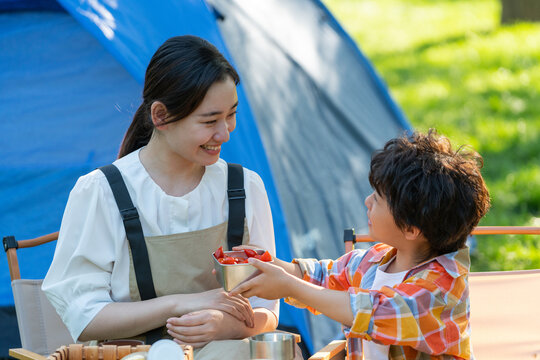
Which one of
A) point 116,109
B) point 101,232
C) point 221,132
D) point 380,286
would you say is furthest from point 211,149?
point 116,109

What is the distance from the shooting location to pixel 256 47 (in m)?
3.78

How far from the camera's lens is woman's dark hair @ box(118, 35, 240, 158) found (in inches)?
85.6

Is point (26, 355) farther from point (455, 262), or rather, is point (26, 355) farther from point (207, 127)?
point (455, 262)

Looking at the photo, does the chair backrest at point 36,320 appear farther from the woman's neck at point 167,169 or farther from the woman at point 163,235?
the woman's neck at point 167,169

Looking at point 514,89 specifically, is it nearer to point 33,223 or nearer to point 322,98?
point 322,98

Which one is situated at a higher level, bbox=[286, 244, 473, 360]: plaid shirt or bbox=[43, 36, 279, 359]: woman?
bbox=[43, 36, 279, 359]: woman

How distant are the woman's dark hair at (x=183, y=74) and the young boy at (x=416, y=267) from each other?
0.49 m

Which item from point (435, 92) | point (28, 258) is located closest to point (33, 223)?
point (28, 258)

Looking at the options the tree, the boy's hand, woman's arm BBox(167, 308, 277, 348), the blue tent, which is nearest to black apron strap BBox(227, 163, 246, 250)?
woman's arm BBox(167, 308, 277, 348)

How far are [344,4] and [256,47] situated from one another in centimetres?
839

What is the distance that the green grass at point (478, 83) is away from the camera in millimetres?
5125

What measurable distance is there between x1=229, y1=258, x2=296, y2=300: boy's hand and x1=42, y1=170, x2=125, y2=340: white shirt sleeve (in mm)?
408

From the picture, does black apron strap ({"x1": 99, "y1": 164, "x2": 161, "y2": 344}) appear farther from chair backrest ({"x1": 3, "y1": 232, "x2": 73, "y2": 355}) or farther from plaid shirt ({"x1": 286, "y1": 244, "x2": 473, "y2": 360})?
plaid shirt ({"x1": 286, "y1": 244, "x2": 473, "y2": 360})

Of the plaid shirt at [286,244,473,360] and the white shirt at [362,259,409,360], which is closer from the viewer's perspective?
the plaid shirt at [286,244,473,360]
